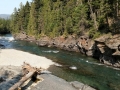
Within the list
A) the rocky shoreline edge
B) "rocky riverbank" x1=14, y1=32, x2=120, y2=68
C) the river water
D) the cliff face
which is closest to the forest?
"rocky riverbank" x1=14, y1=32, x2=120, y2=68

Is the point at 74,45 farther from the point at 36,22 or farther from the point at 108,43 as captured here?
the point at 36,22

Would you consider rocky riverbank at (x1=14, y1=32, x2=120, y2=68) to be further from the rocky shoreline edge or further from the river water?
the rocky shoreline edge

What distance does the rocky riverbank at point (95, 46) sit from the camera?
41.9 m

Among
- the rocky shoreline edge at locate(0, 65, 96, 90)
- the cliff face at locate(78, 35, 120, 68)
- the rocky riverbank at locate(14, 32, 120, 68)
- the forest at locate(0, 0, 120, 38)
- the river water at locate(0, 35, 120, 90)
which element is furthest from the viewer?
the forest at locate(0, 0, 120, 38)

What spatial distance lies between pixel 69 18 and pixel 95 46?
72.8ft

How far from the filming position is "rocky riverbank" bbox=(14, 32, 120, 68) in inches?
1649

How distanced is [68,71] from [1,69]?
12.7m

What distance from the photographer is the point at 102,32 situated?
1953 inches

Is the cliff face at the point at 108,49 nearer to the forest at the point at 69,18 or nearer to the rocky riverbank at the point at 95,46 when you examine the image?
the rocky riverbank at the point at 95,46

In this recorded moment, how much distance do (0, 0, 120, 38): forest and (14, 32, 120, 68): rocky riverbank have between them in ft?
7.31

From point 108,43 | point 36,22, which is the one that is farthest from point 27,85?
point 36,22

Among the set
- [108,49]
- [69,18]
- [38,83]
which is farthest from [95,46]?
[38,83]

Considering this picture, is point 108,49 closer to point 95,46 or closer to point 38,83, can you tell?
point 95,46

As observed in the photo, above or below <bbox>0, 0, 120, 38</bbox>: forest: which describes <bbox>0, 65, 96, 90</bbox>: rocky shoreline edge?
below
